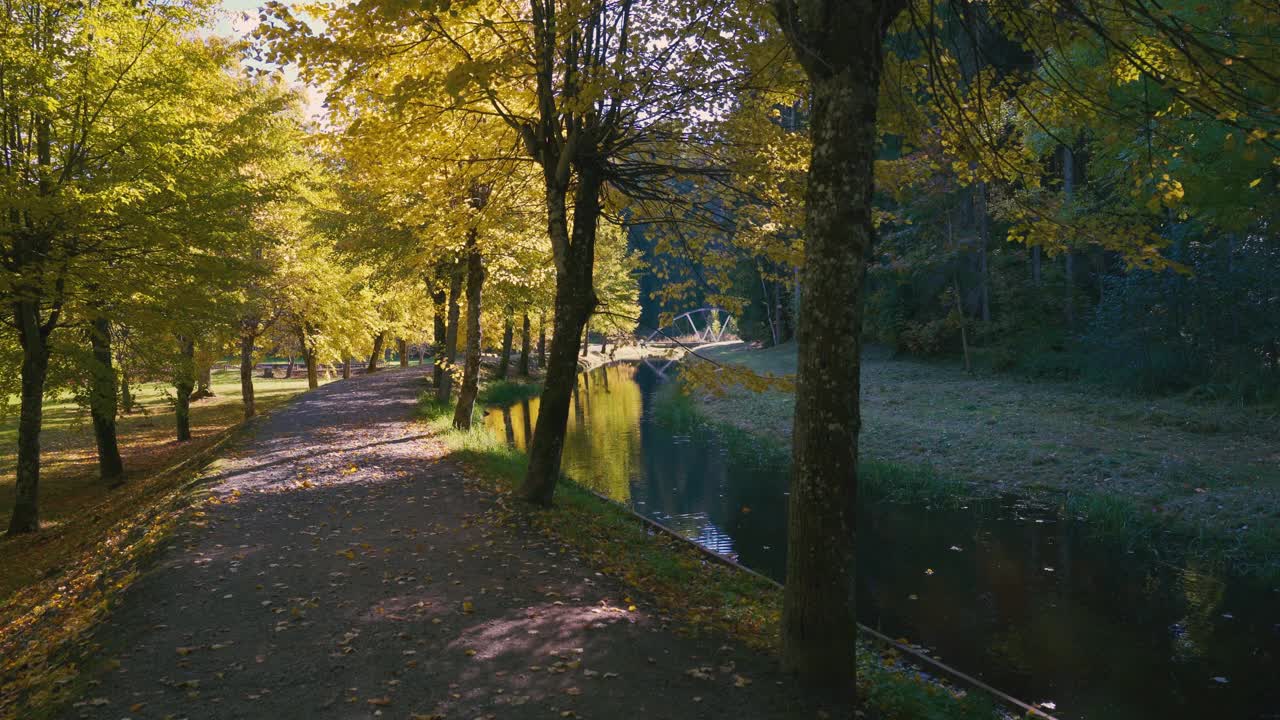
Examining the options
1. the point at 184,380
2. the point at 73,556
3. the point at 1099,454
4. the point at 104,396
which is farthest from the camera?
the point at 184,380

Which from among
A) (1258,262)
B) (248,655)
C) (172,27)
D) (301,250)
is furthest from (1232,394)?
(301,250)

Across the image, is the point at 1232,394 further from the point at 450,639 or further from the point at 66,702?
Answer: the point at 66,702

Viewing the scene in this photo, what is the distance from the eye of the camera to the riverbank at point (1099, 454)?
32.8 ft

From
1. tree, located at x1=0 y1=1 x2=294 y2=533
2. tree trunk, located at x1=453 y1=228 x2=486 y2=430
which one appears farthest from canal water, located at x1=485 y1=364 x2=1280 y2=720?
tree, located at x1=0 y1=1 x2=294 y2=533

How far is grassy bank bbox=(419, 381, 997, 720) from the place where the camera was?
5.33m

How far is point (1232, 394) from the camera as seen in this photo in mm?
15594

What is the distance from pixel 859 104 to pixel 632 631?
13.9 ft

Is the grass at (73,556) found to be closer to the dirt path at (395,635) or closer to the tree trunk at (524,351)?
the dirt path at (395,635)

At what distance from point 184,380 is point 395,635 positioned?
425 inches

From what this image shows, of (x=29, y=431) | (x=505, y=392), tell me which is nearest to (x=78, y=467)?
(x=29, y=431)

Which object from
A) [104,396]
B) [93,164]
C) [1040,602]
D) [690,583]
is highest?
[93,164]

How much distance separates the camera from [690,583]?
783 centimetres

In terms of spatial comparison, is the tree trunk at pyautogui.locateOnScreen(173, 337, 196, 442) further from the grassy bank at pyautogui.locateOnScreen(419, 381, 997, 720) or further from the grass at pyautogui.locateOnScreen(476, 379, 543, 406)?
the grass at pyautogui.locateOnScreen(476, 379, 543, 406)

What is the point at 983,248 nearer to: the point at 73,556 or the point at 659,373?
the point at 659,373
